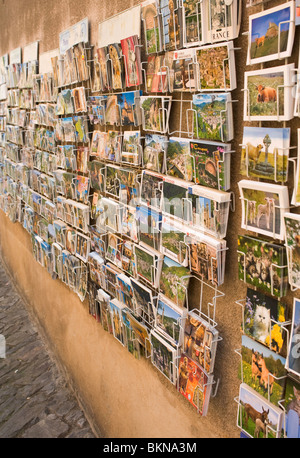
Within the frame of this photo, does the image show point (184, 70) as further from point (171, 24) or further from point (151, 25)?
point (151, 25)

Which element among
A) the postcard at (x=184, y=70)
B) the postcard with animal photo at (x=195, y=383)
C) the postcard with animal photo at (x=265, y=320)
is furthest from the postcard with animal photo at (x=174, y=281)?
the postcard at (x=184, y=70)

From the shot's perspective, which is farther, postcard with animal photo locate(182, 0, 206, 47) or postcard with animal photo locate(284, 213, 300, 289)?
postcard with animal photo locate(182, 0, 206, 47)

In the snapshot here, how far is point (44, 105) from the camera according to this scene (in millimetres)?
3682

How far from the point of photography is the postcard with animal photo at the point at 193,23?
153 cm

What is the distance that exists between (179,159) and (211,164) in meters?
0.25

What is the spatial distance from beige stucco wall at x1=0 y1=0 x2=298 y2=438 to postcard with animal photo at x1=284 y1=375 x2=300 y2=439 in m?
0.29

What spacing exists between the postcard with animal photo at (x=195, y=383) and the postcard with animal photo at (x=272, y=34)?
1.17 m

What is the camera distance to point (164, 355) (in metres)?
2.04

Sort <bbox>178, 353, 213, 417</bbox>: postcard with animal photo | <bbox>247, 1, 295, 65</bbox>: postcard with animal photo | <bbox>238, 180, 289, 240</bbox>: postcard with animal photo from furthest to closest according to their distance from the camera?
<bbox>178, 353, 213, 417</bbox>: postcard with animal photo, <bbox>238, 180, 289, 240</bbox>: postcard with animal photo, <bbox>247, 1, 295, 65</bbox>: postcard with animal photo

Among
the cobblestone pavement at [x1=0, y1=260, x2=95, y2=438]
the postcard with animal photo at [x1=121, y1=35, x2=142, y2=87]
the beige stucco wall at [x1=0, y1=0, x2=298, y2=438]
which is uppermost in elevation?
the postcard with animal photo at [x1=121, y1=35, x2=142, y2=87]

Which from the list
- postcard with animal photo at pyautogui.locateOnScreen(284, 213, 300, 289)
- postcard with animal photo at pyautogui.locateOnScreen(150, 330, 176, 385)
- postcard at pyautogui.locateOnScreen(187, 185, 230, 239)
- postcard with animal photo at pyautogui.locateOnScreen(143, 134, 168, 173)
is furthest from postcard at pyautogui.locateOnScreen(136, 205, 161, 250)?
postcard with animal photo at pyautogui.locateOnScreen(284, 213, 300, 289)

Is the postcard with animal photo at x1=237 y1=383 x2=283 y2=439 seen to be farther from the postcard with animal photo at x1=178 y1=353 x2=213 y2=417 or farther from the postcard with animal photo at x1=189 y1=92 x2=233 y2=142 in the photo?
the postcard with animal photo at x1=189 y1=92 x2=233 y2=142

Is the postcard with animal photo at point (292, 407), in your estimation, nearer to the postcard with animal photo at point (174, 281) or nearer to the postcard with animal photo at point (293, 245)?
the postcard with animal photo at point (293, 245)

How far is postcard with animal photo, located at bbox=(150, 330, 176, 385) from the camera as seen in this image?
6.46 feet
